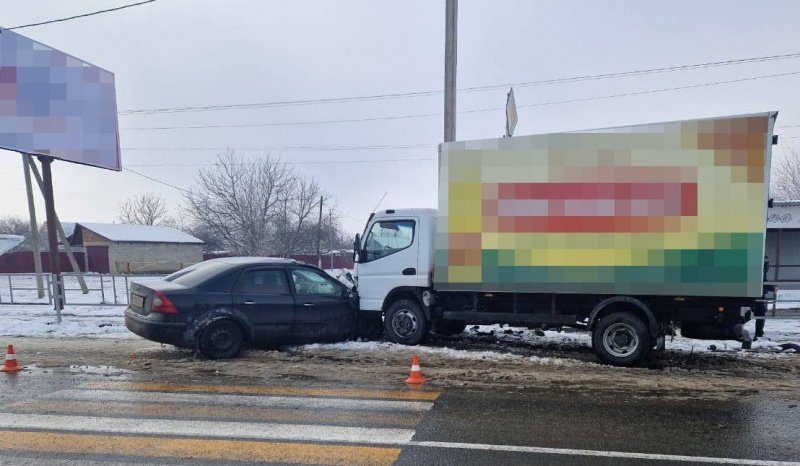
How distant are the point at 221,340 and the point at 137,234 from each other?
5003 centimetres

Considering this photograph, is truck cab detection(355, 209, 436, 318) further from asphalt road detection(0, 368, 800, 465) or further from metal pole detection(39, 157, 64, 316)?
metal pole detection(39, 157, 64, 316)

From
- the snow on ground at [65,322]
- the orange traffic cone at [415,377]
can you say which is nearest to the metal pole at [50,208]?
the snow on ground at [65,322]

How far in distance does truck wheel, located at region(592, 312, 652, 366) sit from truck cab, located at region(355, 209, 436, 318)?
2855 mm

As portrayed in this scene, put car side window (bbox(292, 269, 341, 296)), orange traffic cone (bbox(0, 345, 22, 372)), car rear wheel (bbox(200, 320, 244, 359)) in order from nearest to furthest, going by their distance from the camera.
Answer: orange traffic cone (bbox(0, 345, 22, 372)) < car rear wheel (bbox(200, 320, 244, 359)) < car side window (bbox(292, 269, 341, 296))

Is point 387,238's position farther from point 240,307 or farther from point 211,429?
point 211,429

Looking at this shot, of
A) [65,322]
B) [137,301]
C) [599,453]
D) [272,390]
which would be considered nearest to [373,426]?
[272,390]

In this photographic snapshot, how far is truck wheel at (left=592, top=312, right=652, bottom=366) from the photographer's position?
7.73m

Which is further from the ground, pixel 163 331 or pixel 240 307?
pixel 240 307

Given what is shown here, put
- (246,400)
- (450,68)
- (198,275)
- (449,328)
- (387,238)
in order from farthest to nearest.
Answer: (450,68), (449,328), (387,238), (198,275), (246,400)

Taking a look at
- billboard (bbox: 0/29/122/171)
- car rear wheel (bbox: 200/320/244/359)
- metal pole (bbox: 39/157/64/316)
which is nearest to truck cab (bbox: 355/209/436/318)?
car rear wheel (bbox: 200/320/244/359)

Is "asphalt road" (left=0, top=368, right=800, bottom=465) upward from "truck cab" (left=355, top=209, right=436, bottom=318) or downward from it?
downward

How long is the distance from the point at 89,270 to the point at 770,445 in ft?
179

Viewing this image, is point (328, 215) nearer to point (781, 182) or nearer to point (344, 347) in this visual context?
point (781, 182)

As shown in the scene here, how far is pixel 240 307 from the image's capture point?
27.3ft
